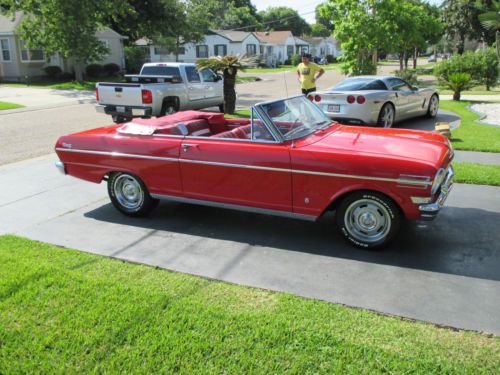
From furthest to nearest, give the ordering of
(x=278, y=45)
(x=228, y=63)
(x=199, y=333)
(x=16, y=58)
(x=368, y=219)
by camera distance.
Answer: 1. (x=278, y=45)
2. (x=16, y=58)
3. (x=228, y=63)
4. (x=368, y=219)
5. (x=199, y=333)

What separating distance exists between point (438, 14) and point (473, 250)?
48361 millimetres

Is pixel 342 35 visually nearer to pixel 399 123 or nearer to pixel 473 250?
pixel 399 123

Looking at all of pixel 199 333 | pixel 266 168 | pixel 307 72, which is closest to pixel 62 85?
pixel 307 72

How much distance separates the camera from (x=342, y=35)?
23.7 m

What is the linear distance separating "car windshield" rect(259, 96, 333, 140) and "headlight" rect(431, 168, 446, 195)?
1.48m

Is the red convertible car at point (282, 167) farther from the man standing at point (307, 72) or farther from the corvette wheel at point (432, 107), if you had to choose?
the corvette wheel at point (432, 107)

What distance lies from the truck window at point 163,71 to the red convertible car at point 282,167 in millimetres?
9123

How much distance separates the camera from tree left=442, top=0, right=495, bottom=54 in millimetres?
41594

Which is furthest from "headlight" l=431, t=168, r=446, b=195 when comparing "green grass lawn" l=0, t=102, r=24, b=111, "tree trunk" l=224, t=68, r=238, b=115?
"green grass lawn" l=0, t=102, r=24, b=111

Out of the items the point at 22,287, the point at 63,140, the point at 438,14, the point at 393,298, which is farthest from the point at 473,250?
the point at 438,14

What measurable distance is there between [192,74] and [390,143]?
444 inches

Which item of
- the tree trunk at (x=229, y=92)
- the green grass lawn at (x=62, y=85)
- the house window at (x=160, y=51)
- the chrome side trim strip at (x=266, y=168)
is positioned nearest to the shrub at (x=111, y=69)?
the green grass lawn at (x=62, y=85)

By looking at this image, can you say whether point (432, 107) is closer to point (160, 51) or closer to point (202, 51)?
point (160, 51)

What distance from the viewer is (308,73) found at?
500 inches
